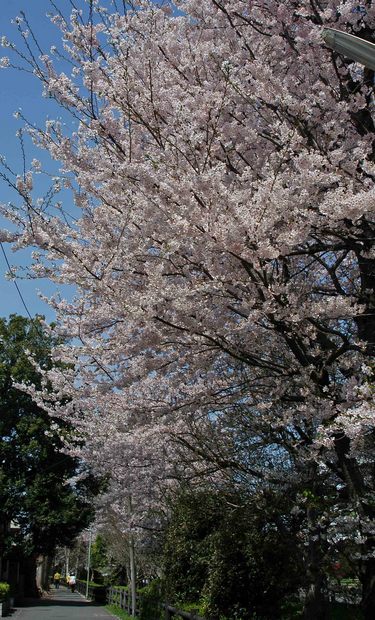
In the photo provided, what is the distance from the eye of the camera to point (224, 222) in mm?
5582

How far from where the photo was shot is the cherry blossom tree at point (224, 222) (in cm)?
581

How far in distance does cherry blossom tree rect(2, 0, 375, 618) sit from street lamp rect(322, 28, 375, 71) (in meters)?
1.59

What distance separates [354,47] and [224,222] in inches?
86.0

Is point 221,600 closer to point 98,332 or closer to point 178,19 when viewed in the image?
point 98,332

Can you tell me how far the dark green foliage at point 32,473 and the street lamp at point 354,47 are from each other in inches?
1132

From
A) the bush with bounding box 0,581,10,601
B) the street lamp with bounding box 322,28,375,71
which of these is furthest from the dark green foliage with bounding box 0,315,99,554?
the street lamp with bounding box 322,28,375,71

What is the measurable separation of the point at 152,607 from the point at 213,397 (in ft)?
42.9

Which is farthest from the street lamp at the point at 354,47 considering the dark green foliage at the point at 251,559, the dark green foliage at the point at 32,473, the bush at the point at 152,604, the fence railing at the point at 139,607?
the dark green foliage at the point at 32,473

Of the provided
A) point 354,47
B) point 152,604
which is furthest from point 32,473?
point 354,47

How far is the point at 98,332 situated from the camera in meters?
8.02

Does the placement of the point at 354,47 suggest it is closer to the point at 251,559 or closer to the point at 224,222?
the point at 224,222

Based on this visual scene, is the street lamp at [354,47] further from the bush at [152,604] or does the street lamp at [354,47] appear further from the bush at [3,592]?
the bush at [3,592]

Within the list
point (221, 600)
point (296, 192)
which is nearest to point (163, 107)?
point (296, 192)

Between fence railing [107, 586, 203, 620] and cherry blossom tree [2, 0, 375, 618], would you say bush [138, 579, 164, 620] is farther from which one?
cherry blossom tree [2, 0, 375, 618]
